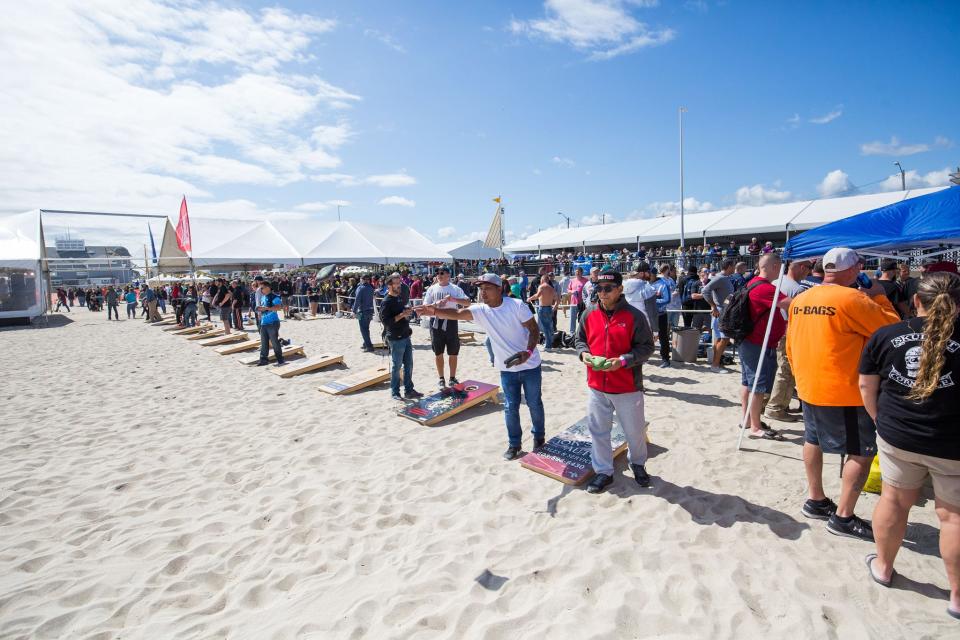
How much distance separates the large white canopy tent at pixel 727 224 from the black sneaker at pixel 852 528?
2212cm

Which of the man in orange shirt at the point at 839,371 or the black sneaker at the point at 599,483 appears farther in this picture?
the black sneaker at the point at 599,483

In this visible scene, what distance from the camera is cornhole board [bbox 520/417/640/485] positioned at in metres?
4.04

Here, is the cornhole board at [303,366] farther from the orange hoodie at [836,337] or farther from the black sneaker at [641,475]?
the orange hoodie at [836,337]

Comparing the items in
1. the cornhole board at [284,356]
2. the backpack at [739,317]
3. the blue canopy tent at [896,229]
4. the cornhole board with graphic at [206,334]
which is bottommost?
the cornhole board at [284,356]

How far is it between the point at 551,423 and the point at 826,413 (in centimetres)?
300

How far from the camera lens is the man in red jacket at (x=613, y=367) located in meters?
3.54

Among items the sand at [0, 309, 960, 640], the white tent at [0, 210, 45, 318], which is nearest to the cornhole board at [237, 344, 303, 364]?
the sand at [0, 309, 960, 640]

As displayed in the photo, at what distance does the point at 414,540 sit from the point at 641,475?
6.47ft

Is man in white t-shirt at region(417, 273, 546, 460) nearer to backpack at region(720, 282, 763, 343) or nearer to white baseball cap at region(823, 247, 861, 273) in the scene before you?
backpack at region(720, 282, 763, 343)

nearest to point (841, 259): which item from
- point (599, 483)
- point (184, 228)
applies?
point (599, 483)

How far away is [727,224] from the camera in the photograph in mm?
26688

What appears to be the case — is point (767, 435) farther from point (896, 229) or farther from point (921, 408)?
point (896, 229)

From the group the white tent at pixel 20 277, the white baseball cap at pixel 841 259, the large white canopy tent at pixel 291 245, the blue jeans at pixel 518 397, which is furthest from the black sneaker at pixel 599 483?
the white tent at pixel 20 277

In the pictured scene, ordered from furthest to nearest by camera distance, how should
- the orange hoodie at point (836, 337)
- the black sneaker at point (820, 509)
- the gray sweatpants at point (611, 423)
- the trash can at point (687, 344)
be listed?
the trash can at point (687, 344) → the gray sweatpants at point (611, 423) → the black sneaker at point (820, 509) → the orange hoodie at point (836, 337)
